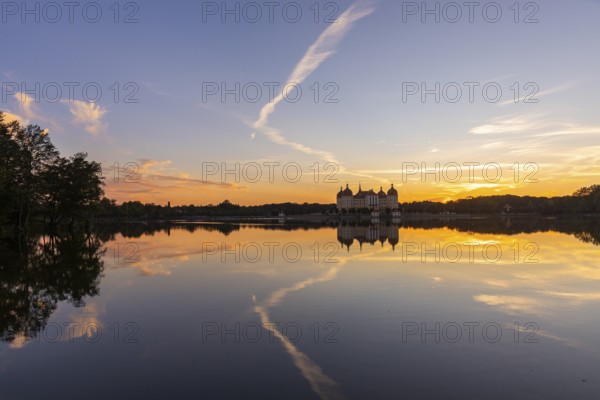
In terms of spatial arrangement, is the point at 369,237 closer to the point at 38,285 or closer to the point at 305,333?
the point at 38,285

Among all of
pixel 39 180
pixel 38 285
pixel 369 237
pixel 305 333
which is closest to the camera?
pixel 305 333

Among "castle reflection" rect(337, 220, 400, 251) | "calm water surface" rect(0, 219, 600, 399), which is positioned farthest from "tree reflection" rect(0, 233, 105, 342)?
"castle reflection" rect(337, 220, 400, 251)

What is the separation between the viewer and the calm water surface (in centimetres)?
853

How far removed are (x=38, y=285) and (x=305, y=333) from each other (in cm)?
1423

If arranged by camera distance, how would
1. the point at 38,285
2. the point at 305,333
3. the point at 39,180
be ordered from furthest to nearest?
the point at 39,180, the point at 38,285, the point at 305,333

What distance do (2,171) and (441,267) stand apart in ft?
148

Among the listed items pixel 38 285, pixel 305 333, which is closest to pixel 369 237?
pixel 38 285

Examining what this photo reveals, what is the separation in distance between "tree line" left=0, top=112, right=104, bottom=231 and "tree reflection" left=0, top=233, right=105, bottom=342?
21270mm

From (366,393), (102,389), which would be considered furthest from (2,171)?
(366,393)

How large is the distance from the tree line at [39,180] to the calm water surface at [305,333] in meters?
35.1

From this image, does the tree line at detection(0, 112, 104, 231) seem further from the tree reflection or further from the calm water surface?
the calm water surface

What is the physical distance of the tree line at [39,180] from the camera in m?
52.0

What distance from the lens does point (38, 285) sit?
1975 cm

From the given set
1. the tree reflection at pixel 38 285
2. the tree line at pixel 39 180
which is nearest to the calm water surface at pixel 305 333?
the tree reflection at pixel 38 285
